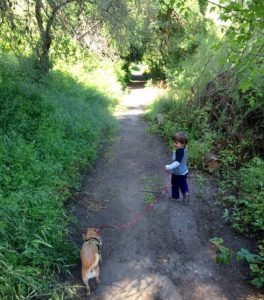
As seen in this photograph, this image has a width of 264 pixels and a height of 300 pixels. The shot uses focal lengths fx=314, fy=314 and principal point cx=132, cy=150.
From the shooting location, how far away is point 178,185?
5.81 m

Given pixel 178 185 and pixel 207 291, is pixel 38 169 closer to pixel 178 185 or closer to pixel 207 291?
pixel 178 185

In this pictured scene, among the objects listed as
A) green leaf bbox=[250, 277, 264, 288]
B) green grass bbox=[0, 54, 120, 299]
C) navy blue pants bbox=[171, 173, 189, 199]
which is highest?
green grass bbox=[0, 54, 120, 299]

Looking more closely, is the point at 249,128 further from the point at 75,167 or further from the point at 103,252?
the point at 103,252

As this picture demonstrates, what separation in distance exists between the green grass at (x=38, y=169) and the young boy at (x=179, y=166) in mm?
1943

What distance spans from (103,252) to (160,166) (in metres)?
3.68

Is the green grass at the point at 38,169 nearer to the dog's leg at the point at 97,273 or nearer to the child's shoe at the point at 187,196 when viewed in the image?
the dog's leg at the point at 97,273

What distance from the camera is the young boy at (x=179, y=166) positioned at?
5.41 metres

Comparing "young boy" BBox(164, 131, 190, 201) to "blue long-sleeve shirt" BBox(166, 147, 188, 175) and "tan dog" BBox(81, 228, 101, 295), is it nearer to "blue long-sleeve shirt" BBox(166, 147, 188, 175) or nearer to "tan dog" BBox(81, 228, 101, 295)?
"blue long-sleeve shirt" BBox(166, 147, 188, 175)

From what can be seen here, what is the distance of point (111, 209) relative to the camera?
5.53m

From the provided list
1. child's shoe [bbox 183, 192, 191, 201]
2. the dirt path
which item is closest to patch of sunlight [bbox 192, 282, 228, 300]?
the dirt path

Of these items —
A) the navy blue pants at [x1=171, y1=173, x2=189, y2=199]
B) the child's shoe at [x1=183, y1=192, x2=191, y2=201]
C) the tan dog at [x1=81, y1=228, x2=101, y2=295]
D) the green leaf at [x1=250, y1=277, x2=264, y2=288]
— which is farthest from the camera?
the child's shoe at [x1=183, y1=192, x2=191, y2=201]

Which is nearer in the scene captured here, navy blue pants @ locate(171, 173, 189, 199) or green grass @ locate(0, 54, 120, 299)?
green grass @ locate(0, 54, 120, 299)

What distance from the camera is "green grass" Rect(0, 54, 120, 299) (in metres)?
3.43

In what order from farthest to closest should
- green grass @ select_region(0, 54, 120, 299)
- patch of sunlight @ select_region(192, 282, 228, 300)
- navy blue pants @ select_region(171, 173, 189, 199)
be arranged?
navy blue pants @ select_region(171, 173, 189, 199)
patch of sunlight @ select_region(192, 282, 228, 300)
green grass @ select_region(0, 54, 120, 299)
